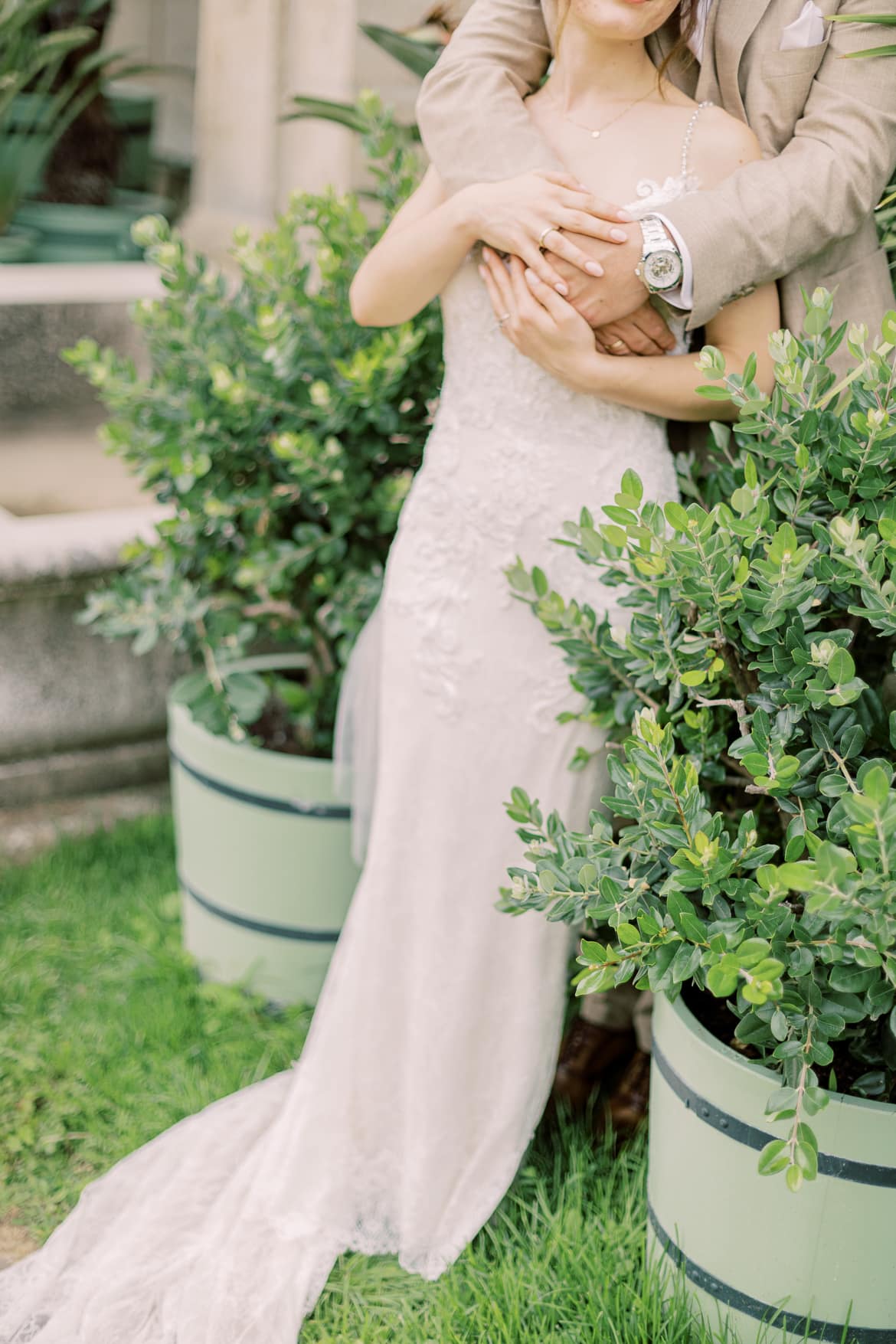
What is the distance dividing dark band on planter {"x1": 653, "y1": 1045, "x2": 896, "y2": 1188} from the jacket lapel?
1215 mm

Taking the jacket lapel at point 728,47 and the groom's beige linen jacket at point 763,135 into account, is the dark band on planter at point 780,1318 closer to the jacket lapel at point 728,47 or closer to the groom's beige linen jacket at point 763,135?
the groom's beige linen jacket at point 763,135

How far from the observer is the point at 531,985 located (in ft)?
6.36

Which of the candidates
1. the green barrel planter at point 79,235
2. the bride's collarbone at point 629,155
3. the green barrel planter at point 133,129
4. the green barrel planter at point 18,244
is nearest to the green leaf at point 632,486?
the bride's collarbone at point 629,155

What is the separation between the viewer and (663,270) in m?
1.57

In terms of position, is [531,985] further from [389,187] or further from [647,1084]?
[389,187]

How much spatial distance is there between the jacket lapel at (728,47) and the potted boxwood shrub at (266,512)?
0.65 meters

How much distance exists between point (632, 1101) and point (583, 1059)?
108 mm

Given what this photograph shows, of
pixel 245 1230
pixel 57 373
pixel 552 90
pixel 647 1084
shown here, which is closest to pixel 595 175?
pixel 552 90

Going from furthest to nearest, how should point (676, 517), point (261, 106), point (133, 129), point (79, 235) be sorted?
point (133, 129) < point (79, 235) < point (261, 106) < point (676, 517)

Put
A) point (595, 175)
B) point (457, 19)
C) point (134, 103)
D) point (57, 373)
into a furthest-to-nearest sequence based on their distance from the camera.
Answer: point (134, 103) < point (57, 373) < point (457, 19) < point (595, 175)

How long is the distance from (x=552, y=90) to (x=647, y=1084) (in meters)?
1.53

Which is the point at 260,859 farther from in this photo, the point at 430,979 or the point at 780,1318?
the point at 780,1318

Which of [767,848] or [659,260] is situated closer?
[767,848]

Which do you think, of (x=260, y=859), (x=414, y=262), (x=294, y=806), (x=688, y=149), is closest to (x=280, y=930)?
(x=260, y=859)
